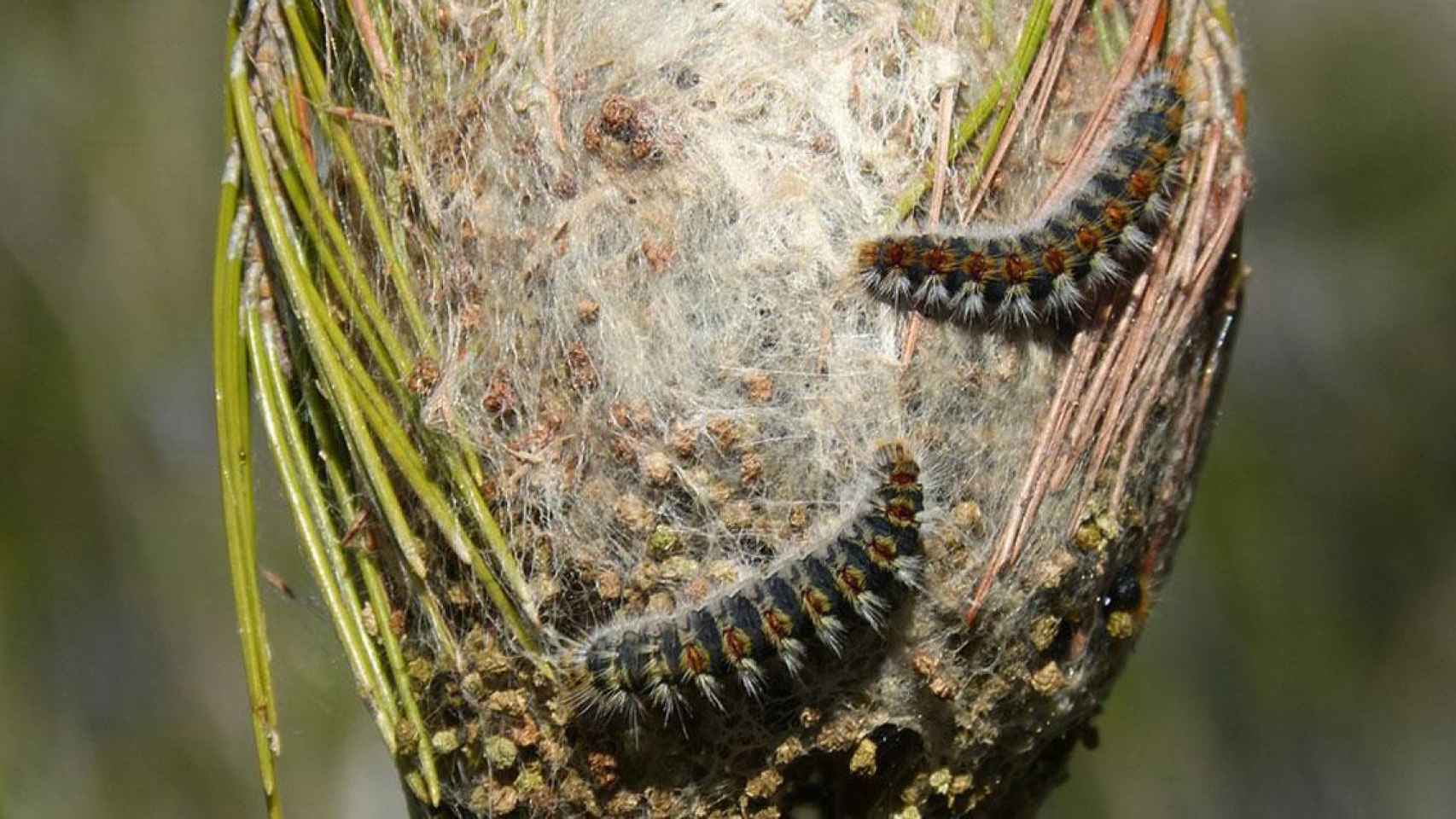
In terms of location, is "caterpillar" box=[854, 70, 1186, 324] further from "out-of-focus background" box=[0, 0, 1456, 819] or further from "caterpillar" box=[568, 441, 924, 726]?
"out-of-focus background" box=[0, 0, 1456, 819]

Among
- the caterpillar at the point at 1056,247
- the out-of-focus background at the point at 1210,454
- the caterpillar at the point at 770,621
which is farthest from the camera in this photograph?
the out-of-focus background at the point at 1210,454

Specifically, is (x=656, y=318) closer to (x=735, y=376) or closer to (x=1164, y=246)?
(x=735, y=376)

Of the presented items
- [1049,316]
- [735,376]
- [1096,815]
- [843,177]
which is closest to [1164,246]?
[1049,316]

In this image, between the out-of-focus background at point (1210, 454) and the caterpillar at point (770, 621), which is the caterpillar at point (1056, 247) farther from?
the out-of-focus background at point (1210, 454)

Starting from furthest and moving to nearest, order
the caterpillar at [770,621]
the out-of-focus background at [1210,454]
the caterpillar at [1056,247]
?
1. the out-of-focus background at [1210,454]
2. the caterpillar at [1056,247]
3. the caterpillar at [770,621]

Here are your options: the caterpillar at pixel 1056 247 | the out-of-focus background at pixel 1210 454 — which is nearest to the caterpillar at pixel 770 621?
the caterpillar at pixel 1056 247

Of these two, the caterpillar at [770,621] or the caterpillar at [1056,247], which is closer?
the caterpillar at [770,621]

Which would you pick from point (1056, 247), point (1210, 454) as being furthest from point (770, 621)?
point (1210, 454)

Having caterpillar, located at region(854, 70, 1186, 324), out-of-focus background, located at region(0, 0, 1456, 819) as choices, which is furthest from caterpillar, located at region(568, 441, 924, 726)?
out-of-focus background, located at region(0, 0, 1456, 819)
